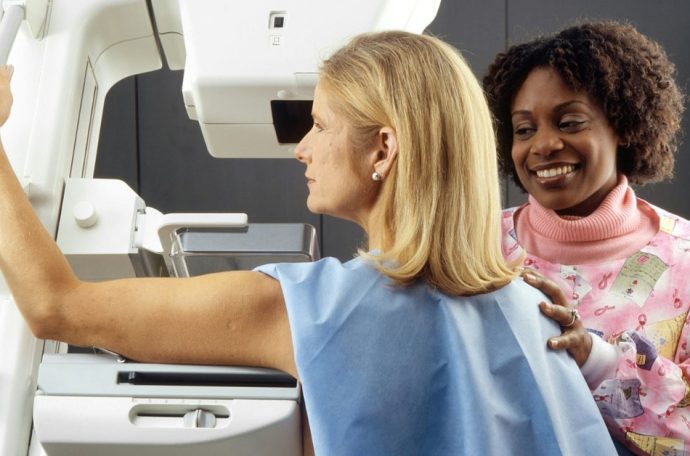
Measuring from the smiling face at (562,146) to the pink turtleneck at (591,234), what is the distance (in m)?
0.03

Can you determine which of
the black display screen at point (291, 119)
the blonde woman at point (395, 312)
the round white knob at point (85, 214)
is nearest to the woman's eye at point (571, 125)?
the black display screen at point (291, 119)

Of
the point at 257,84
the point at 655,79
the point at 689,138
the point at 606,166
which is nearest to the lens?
the point at 257,84

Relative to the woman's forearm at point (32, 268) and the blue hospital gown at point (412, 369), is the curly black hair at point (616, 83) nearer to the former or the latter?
the blue hospital gown at point (412, 369)

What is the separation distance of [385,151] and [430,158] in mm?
64

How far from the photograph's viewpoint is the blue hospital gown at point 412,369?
1.07 m

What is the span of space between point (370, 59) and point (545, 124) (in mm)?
654

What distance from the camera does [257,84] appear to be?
1.43 meters

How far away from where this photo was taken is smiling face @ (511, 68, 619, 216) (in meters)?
1.75

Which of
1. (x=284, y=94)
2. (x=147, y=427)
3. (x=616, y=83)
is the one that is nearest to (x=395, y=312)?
(x=147, y=427)

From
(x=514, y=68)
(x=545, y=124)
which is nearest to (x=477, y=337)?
(x=545, y=124)

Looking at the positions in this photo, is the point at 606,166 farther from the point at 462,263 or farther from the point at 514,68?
the point at 462,263

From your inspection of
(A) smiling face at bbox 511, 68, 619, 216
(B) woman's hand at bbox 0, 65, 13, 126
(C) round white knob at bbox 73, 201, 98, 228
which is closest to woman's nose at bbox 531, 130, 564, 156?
(A) smiling face at bbox 511, 68, 619, 216

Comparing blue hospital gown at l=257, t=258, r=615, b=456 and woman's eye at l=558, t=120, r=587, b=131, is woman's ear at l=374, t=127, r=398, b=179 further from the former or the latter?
woman's eye at l=558, t=120, r=587, b=131

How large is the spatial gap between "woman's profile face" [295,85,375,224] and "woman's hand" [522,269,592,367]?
0.23 metres
